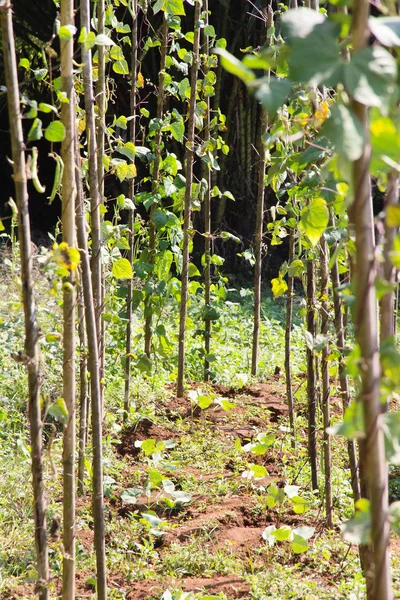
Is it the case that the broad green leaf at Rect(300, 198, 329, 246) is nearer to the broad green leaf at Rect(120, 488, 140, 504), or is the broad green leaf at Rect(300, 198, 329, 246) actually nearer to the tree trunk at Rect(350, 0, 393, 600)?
the tree trunk at Rect(350, 0, 393, 600)

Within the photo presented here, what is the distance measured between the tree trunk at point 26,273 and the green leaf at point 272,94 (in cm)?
75

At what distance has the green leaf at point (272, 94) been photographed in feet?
2.25

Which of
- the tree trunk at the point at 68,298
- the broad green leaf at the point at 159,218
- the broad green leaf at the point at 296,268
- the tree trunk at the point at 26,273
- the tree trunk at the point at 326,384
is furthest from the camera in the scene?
the broad green leaf at the point at 159,218

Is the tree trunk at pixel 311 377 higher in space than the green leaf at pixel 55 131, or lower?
lower

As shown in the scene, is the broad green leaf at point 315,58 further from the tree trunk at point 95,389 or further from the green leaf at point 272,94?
the tree trunk at point 95,389

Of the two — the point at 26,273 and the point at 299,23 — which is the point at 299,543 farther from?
the point at 299,23

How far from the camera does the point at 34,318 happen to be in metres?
1.43

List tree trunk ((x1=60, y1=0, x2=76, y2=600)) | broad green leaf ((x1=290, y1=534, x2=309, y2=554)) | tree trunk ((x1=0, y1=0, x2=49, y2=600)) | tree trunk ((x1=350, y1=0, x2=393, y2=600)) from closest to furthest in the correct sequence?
tree trunk ((x1=350, y1=0, x2=393, y2=600)) → tree trunk ((x1=0, y1=0, x2=49, y2=600)) → tree trunk ((x1=60, y1=0, x2=76, y2=600)) → broad green leaf ((x1=290, y1=534, x2=309, y2=554))

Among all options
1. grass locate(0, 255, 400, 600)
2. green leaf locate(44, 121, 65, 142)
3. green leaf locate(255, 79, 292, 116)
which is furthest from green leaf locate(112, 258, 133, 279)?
green leaf locate(255, 79, 292, 116)

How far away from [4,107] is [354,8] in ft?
27.4

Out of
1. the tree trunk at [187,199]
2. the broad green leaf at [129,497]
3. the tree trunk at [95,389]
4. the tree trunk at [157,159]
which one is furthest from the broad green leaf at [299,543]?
the tree trunk at [157,159]

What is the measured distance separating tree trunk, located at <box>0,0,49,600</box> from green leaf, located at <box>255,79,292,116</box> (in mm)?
748

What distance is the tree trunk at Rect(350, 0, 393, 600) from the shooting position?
81 centimetres

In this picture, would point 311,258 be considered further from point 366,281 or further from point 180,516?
point 366,281
